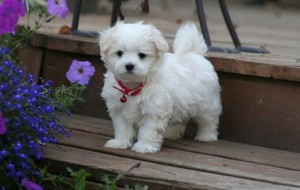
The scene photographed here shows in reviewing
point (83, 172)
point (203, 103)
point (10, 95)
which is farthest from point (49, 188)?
point (203, 103)

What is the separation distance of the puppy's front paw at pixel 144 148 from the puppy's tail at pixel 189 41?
61 centimetres

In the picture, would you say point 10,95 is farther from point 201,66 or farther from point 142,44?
point 201,66

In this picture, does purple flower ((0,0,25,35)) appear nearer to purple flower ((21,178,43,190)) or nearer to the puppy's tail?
purple flower ((21,178,43,190))

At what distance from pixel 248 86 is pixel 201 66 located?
0.29 metres

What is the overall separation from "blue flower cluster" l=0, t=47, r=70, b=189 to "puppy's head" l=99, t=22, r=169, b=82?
38 cm

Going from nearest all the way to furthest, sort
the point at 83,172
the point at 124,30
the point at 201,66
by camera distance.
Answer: the point at 83,172, the point at 124,30, the point at 201,66

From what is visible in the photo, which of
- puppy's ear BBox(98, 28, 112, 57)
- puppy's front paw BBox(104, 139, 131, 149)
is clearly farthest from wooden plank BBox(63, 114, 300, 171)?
puppy's ear BBox(98, 28, 112, 57)

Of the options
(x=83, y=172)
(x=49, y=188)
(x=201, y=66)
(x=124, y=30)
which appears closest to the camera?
(x=83, y=172)

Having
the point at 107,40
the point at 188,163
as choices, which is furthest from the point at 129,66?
the point at 188,163

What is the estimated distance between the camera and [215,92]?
3678 mm

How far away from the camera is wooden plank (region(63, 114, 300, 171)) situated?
11.0ft

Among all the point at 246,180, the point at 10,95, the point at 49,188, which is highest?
the point at 10,95

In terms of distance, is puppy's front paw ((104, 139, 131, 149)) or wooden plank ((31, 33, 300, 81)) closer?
puppy's front paw ((104, 139, 131, 149))

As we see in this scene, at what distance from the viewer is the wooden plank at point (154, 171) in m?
2.85
